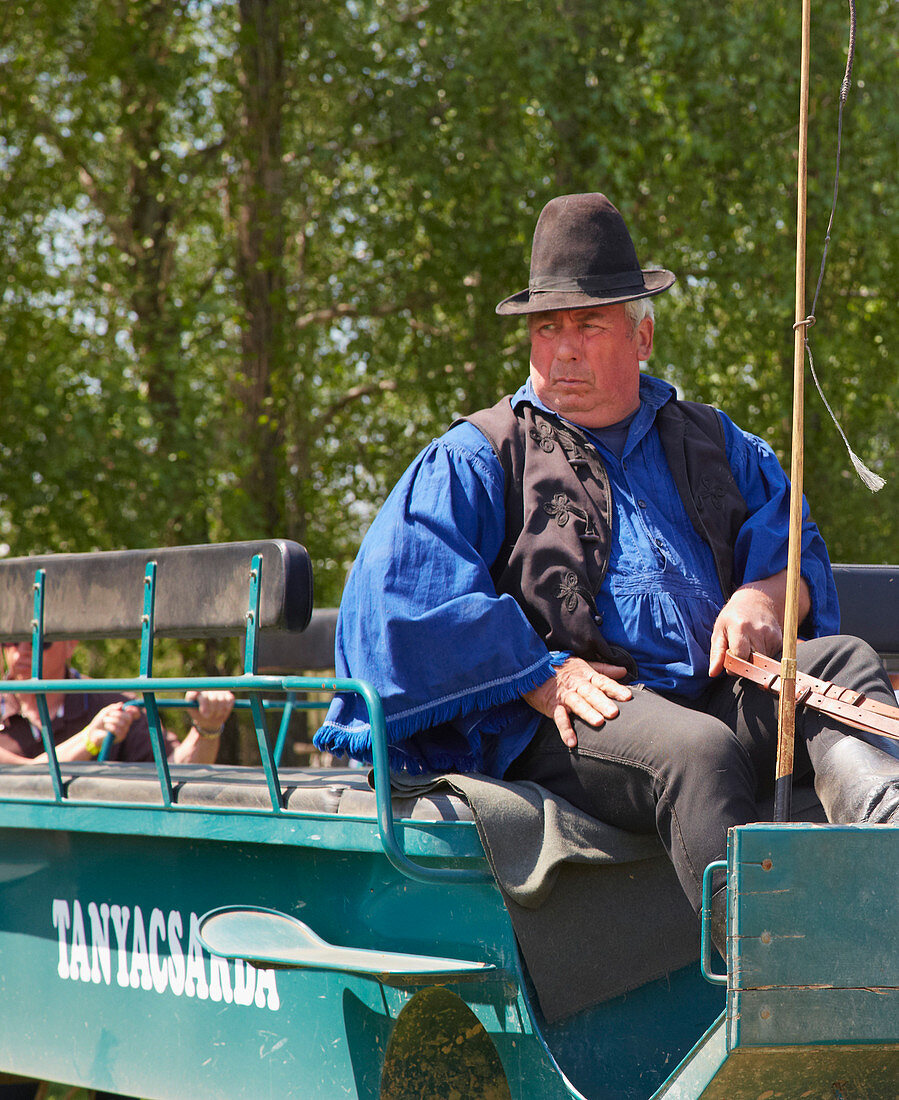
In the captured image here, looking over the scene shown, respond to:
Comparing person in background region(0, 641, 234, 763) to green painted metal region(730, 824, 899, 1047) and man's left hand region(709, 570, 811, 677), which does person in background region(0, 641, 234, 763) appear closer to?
man's left hand region(709, 570, 811, 677)

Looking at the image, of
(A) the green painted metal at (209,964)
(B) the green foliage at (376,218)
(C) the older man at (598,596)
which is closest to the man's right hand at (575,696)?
(C) the older man at (598,596)

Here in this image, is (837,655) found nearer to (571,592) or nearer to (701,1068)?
(571,592)

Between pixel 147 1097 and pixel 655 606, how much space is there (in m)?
1.48

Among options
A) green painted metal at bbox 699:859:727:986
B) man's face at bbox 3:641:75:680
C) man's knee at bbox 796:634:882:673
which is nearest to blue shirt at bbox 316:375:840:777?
man's knee at bbox 796:634:882:673

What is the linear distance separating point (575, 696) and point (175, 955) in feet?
3.42

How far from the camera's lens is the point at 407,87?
8.36 meters

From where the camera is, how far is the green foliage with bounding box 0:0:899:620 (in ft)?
26.0

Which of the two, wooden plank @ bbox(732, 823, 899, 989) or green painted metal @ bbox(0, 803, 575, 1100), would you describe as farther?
green painted metal @ bbox(0, 803, 575, 1100)

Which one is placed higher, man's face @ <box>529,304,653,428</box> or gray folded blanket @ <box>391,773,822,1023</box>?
man's face @ <box>529,304,653,428</box>

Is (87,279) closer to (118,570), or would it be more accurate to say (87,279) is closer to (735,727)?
(118,570)

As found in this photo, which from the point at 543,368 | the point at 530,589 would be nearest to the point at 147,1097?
the point at 530,589

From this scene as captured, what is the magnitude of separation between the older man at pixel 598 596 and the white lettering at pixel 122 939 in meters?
0.70

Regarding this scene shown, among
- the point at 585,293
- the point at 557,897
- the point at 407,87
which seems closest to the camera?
the point at 557,897

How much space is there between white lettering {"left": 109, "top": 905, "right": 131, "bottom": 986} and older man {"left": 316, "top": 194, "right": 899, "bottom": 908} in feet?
2.29
